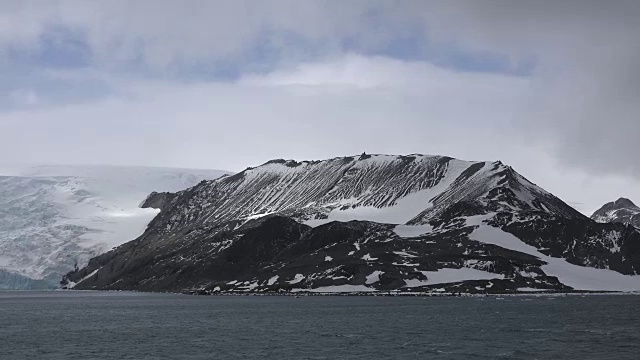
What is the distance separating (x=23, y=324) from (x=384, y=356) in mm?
104448

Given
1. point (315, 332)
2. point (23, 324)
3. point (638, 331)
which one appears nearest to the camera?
point (638, 331)

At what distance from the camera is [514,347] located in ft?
412

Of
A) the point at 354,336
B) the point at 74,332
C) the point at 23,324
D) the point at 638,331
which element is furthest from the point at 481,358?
the point at 23,324

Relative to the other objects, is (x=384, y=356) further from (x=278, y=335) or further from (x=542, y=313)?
(x=542, y=313)

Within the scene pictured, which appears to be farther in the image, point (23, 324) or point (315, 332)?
point (23, 324)

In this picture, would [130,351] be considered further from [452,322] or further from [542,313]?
[542,313]

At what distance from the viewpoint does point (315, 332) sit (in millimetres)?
156625

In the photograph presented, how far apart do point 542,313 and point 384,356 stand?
89.5 meters

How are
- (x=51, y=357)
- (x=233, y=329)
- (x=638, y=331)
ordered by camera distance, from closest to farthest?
1. (x=51, y=357)
2. (x=638, y=331)
3. (x=233, y=329)

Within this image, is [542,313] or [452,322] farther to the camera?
[542,313]

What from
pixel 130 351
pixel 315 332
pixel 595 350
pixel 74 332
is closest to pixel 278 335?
pixel 315 332

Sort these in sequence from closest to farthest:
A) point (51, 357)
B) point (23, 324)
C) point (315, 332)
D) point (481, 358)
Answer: point (481, 358), point (51, 357), point (315, 332), point (23, 324)

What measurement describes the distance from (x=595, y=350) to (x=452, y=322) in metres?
56.9

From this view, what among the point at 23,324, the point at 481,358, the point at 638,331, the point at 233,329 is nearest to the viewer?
the point at 481,358
